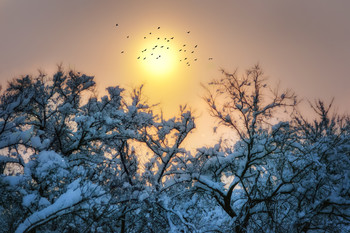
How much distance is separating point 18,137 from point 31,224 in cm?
185

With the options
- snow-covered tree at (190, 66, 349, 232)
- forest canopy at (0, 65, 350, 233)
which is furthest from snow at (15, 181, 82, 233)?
snow-covered tree at (190, 66, 349, 232)

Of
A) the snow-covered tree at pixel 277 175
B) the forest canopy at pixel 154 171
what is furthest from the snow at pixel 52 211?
the snow-covered tree at pixel 277 175

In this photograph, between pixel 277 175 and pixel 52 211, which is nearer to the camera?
pixel 52 211

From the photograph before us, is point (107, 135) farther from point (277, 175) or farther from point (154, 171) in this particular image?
point (277, 175)

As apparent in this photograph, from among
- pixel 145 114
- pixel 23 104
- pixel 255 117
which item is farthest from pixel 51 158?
pixel 255 117

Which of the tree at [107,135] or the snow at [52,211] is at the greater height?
the tree at [107,135]

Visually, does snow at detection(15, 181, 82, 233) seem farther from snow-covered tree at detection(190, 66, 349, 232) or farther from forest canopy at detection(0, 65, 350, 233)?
snow-covered tree at detection(190, 66, 349, 232)

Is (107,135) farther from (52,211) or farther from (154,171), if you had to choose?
(52,211)

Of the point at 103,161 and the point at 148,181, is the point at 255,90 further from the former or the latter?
the point at 103,161

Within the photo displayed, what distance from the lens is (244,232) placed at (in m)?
6.23

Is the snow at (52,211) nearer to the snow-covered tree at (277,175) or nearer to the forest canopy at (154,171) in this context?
the forest canopy at (154,171)

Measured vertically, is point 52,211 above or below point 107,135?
below

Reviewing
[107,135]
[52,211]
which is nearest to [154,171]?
[107,135]

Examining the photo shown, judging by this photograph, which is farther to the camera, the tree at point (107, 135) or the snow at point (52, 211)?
the tree at point (107, 135)
